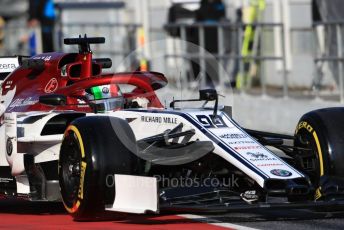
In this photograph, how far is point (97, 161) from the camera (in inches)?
352

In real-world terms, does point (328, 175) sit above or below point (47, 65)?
below

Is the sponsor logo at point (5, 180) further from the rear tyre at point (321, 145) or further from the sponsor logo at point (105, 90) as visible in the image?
the rear tyre at point (321, 145)

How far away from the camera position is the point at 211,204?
895 centimetres

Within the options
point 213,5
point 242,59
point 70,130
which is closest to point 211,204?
point 70,130

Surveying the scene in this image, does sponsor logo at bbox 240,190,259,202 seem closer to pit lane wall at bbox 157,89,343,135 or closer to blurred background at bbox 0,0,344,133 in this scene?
blurred background at bbox 0,0,344,133

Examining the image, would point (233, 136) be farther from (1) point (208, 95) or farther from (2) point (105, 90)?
(2) point (105, 90)

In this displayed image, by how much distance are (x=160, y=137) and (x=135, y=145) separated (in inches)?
15.3

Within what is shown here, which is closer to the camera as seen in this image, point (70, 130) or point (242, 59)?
point (70, 130)

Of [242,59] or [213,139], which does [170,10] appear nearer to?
[242,59]

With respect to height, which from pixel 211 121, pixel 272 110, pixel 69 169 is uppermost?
pixel 211 121

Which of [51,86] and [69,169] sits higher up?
[51,86]

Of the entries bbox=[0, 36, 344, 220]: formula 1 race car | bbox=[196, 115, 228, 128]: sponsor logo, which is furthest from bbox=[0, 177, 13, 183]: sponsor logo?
bbox=[196, 115, 228, 128]: sponsor logo

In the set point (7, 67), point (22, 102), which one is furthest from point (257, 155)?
point (7, 67)

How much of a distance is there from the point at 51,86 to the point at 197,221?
7.29 feet
